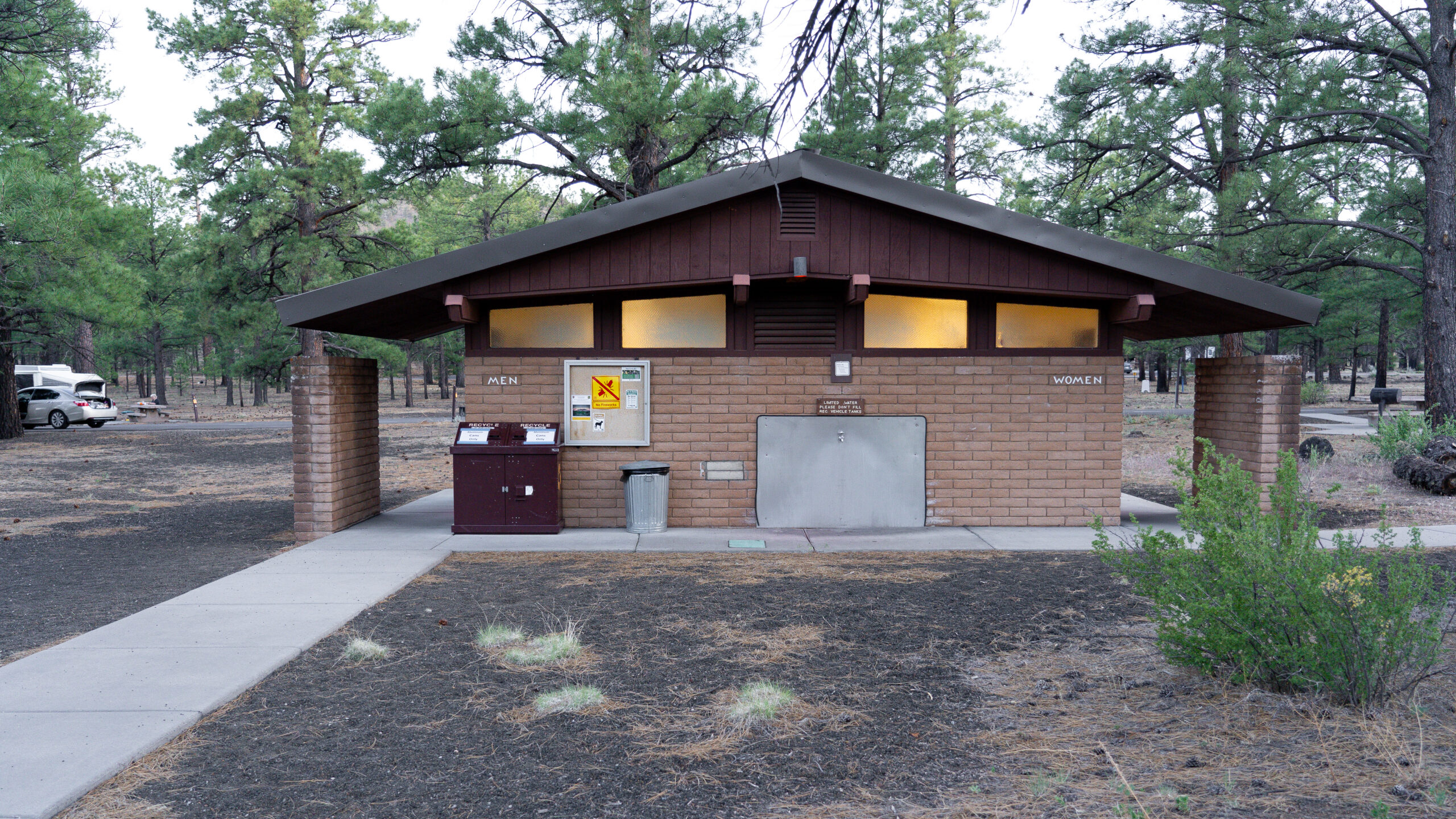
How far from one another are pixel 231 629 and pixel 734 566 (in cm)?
437

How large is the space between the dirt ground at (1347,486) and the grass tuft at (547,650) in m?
3.83

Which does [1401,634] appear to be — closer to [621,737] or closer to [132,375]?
[621,737]

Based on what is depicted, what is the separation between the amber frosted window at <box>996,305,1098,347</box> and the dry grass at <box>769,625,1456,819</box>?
623cm

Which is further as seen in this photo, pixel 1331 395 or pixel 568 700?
pixel 1331 395

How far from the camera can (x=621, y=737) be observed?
4430mm

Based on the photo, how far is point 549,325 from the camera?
10984 mm

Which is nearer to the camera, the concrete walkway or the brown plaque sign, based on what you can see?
the concrete walkway

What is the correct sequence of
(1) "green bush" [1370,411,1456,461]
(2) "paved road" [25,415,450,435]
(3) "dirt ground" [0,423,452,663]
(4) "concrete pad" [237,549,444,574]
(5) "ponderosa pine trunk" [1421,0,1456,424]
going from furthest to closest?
1. (2) "paved road" [25,415,450,435]
2. (5) "ponderosa pine trunk" [1421,0,1456,424]
3. (1) "green bush" [1370,411,1456,461]
4. (4) "concrete pad" [237,549,444,574]
5. (3) "dirt ground" [0,423,452,663]

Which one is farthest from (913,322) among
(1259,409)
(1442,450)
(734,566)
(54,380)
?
(54,380)

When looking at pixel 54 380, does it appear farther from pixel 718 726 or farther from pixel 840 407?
pixel 718 726

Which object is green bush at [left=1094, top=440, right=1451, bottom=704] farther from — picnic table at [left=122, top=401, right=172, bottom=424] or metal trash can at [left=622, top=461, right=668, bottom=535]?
picnic table at [left=122, top=401, right=172, bottom=424]

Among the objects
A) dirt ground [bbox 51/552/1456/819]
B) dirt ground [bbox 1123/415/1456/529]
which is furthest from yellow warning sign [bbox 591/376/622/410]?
dirt ground [bbox 1123/415/1456/529]

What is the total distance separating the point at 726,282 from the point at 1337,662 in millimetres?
7380

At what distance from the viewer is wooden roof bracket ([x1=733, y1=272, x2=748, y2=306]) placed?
10.2 meters
